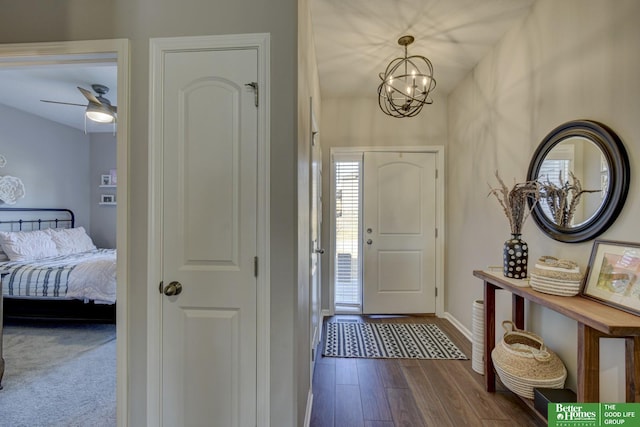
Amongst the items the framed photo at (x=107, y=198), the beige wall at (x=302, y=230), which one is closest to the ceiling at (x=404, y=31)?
the beige wall at (x=302, y=230)

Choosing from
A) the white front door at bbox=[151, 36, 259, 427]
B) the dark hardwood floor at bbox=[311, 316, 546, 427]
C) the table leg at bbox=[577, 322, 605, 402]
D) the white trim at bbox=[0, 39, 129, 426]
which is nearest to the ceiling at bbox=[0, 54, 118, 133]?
the white trim at bbox=[0, 39, 129, 426]

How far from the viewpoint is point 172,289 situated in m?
1.37

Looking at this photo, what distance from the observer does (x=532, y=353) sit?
173 cm

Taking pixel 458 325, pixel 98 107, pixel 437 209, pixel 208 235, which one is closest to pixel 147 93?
pixel 208 235

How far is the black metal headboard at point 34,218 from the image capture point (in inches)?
148

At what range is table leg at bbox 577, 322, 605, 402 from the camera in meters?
1.25

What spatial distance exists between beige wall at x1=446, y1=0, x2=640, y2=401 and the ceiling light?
383 centimetres

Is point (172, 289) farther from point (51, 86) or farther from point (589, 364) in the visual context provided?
point (51, 86)

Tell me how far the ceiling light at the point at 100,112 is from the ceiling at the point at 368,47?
32cm

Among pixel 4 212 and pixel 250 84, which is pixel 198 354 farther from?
pixel 4 212

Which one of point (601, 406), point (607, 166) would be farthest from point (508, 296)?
point (607, 166)

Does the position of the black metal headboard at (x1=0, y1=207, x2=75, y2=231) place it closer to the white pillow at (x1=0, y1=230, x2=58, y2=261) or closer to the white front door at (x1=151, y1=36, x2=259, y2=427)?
the white pillow at (x1=0, y1=230, x2=58, y2=261)

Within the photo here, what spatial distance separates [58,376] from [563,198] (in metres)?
3.82

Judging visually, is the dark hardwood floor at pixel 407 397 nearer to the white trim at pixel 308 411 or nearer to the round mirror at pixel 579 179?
the white trim at pixel 308 411
